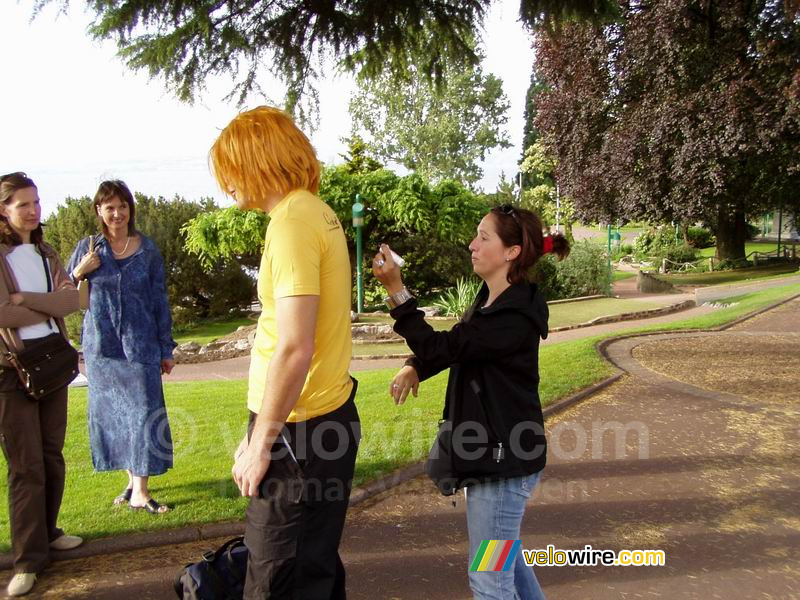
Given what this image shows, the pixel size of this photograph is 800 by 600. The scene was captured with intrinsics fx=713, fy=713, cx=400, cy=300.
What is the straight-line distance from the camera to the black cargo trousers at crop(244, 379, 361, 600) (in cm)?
212

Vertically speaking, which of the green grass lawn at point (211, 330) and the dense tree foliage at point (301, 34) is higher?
the dense tree foliage at point (301, 34)

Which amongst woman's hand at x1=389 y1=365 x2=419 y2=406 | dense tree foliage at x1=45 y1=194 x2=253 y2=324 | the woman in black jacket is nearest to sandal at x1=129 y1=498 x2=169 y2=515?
woman's hand at x1=389 y1=365 x2=419 y2=406

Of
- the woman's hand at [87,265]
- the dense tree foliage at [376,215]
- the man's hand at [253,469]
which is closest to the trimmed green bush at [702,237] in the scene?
A: the dense tree foliage at [376,215]

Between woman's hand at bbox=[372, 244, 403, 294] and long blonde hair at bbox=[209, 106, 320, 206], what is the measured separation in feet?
1.35

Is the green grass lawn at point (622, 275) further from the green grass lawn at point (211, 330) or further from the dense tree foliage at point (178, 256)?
the dense tree foliage at point (178, 256)

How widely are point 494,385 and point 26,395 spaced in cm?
234

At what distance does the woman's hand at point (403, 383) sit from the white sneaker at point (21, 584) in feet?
6.94

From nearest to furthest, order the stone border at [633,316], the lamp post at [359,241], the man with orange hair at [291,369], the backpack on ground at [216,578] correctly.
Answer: the man with orange hair at [291,369] → the backpack on ground at [216,578] → the stone border at [633,316] → the lamp post at [359,241]

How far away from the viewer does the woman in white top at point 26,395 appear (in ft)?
11.3

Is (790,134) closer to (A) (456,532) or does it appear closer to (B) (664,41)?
(B) (664,41)

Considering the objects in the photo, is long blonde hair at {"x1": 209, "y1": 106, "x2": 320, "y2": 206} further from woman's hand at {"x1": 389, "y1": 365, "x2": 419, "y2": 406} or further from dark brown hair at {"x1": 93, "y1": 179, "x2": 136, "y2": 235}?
dark brown hair at {"x1": 93, "y1": 179, "x2": 136, "y2": 235}

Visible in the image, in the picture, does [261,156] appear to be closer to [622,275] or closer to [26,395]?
[26,395]

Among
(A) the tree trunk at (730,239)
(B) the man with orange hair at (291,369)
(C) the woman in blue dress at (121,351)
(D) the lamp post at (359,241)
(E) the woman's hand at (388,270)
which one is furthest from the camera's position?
(A) the tree trunk at (730,239)

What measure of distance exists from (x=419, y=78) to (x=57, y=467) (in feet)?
18.5
